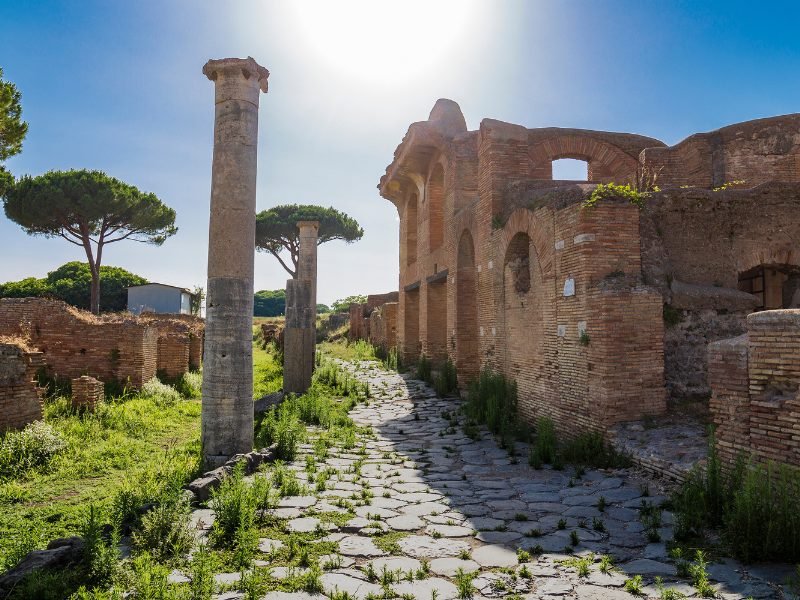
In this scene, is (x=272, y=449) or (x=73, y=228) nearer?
(x=272, y=449)

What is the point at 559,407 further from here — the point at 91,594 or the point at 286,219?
the point at 286,219

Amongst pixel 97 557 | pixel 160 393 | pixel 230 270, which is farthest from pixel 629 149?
pixel 97 557

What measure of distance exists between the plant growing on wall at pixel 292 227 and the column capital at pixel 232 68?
2913cm

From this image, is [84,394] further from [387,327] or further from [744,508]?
[387,327]

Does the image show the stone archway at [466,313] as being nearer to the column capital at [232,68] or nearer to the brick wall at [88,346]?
the brick wall at [88,346]

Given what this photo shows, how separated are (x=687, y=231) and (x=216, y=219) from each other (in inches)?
217

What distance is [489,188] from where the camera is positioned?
9.52 metres

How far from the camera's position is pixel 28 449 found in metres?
5.84

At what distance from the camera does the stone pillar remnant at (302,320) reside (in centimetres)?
1098

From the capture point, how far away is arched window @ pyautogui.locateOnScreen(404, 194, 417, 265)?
686 inches

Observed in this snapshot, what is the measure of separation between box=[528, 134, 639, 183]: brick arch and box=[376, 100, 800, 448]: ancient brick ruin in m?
1.23

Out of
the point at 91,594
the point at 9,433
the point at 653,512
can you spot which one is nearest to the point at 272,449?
the point at 9,433

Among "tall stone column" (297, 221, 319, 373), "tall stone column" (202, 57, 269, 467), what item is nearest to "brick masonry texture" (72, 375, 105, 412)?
"tall stone column" (202, 57, 269, 467)

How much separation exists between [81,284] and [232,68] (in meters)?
31.5
